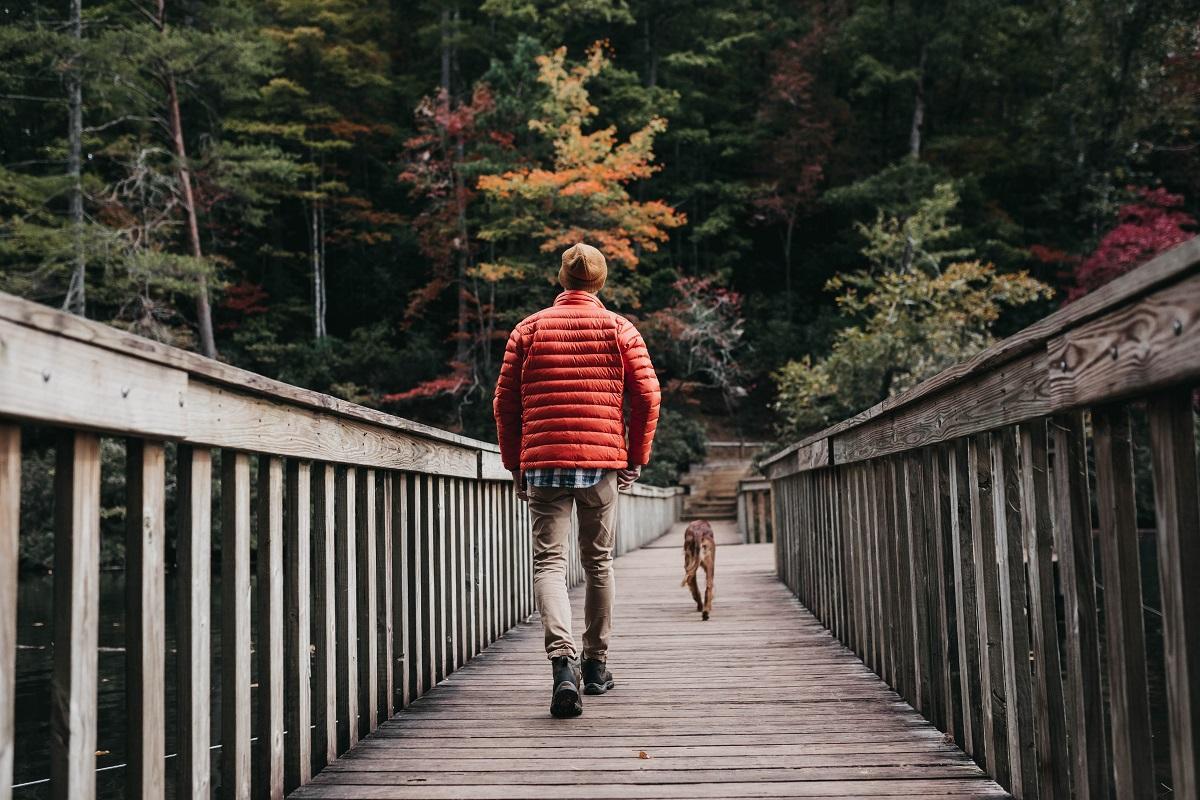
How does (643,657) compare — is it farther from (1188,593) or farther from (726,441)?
(726,441)

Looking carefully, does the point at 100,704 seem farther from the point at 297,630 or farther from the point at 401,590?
the point at 297,630

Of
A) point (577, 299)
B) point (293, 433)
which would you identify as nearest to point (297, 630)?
point (293, 433)

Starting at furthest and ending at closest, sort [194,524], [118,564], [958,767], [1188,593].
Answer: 1. [118,564]
2. [958,767]
3. [194,524]
4. [1188,593]

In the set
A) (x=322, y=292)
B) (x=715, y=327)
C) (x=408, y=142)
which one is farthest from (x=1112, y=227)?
(x=322, y=292)

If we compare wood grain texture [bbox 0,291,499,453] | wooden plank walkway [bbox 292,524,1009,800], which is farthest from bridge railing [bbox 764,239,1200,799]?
wood grain texture [bbox 0,291,499,453]

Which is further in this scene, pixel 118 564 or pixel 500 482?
pixel 118 564

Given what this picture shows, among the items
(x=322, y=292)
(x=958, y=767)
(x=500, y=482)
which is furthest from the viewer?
(x=322, y=292)

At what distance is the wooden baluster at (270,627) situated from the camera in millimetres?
2246

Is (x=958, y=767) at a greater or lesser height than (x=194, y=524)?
lesser

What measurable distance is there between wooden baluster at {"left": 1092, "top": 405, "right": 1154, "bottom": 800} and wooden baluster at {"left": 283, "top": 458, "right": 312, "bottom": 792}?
181 centimetres

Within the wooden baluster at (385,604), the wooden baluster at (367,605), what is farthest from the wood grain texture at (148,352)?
the wooden baluster at (385,604)

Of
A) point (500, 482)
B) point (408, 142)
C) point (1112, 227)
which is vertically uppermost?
point (408, 142)

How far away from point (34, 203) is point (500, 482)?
1757cm

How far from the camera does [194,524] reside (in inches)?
74.7
